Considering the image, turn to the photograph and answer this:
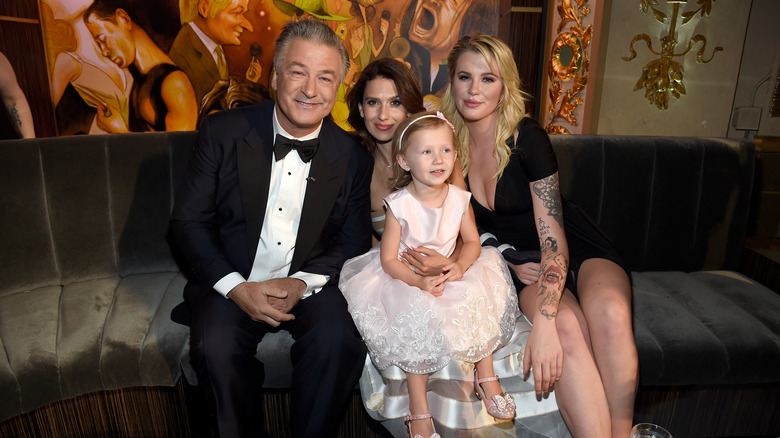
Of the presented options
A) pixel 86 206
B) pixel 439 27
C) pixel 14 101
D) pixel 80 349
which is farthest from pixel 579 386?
pixel 14 101

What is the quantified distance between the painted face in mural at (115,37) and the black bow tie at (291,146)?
2.03 meters

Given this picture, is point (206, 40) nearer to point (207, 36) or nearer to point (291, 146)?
point (207, 36)

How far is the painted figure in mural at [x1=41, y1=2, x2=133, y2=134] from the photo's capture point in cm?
329

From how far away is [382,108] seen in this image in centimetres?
236

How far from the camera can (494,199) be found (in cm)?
229

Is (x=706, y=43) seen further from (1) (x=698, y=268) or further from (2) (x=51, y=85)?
(2) (x=51, y=85)

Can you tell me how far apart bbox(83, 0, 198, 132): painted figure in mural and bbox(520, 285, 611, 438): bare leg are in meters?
2.91

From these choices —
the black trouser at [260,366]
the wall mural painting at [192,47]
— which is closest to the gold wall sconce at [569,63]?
the wall mural painting at [192,47]

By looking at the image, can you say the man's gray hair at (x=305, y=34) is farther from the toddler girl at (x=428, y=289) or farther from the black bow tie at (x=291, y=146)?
the toddler girl at (x=428, y=289)

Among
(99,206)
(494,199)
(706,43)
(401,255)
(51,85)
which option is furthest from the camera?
(706,43)

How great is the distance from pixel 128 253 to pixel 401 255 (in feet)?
5.19

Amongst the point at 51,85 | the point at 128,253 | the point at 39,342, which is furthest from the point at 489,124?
the point at 51,85

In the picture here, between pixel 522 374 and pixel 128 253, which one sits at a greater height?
pixel 128 253

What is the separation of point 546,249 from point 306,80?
1.26m
